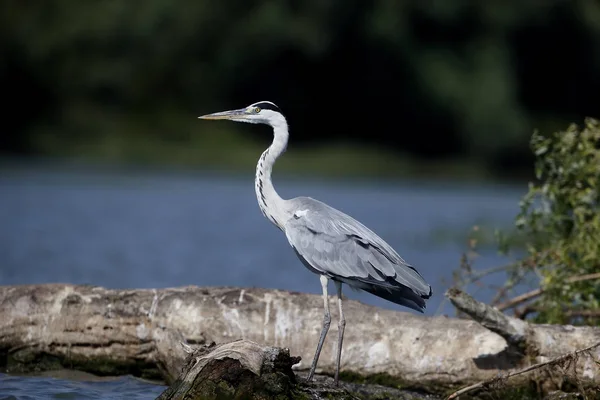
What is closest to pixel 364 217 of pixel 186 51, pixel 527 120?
pixel 527 120

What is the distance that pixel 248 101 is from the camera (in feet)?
138

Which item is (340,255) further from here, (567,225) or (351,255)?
(567,225)

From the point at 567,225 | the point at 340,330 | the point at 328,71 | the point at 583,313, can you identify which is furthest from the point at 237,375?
the point at 328,71

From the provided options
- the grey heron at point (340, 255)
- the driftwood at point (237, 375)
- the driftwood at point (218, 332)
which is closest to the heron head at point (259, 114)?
the grey heron at point (340, 255)

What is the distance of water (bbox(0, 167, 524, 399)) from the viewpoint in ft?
46.9

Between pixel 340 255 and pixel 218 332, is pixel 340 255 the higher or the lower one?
the higher one

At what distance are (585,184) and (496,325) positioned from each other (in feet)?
9.41

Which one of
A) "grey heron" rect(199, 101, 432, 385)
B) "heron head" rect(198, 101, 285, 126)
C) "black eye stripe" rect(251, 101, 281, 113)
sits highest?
"black eye stripe" rect(251, 101, 281, 113)

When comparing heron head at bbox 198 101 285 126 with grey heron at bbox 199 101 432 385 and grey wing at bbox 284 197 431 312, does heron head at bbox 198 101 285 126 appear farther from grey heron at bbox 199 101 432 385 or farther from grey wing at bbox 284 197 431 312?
grey wing at bbox 284 197 431 312

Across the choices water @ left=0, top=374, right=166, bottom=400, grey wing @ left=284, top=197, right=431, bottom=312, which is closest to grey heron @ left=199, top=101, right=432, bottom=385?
grey wing @ left=284, top=197, right=431, bottom=312

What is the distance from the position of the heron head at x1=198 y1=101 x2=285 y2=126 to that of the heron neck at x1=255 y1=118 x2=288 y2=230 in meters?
0.13

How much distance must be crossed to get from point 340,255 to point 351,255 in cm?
7

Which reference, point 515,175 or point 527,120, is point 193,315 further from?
point 527,120

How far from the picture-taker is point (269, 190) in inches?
297
